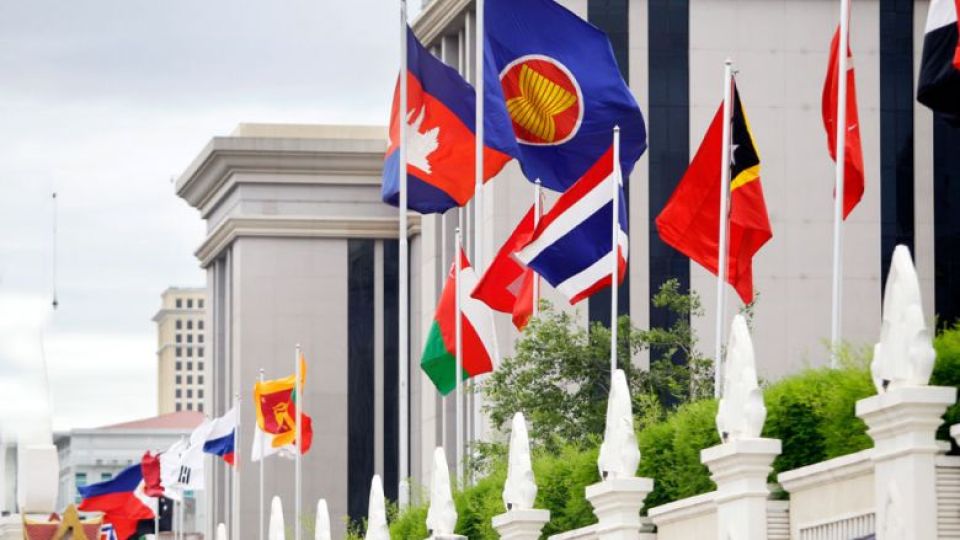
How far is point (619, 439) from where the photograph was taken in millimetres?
24219

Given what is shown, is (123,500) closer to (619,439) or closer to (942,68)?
(619,439)

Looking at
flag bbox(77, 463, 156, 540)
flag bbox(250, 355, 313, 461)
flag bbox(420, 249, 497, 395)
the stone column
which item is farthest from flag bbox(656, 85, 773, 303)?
flag bbox(77, 463, 156, 540)

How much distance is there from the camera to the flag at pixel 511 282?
38.0m

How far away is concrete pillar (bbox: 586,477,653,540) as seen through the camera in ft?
80.6

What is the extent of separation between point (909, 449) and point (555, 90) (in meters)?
16.7

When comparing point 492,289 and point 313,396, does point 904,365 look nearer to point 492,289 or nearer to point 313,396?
point 492,289

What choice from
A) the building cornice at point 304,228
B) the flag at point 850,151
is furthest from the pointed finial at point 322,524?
the building cornice at point 304,228

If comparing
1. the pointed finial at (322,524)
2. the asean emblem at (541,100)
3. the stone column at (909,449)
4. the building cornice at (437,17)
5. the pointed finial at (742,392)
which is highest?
the building cornice at (437,17)

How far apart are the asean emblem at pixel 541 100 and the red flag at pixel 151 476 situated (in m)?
31.6

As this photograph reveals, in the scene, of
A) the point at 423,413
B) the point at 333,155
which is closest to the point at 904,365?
the point at 423,413

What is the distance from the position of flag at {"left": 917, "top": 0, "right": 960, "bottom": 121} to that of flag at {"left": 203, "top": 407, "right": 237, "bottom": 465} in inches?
1589

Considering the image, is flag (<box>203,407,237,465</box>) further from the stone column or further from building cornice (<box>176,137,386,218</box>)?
the stone column

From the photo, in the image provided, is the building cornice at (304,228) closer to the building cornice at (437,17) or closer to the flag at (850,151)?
the building cornice at (437,17)

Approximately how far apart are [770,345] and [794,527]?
43.6 metres
